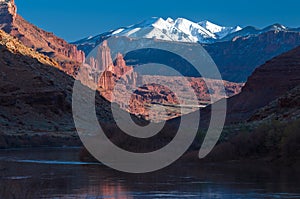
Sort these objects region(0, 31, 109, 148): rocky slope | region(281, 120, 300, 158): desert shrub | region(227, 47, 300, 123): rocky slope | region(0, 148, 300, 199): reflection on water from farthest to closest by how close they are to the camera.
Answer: region(227, 47, 300, 123): rocky slope < region(0, 31, 109, 148): rocky slope < region(281, 120, 300, 158): desert shrub < region(0, 148, 300, 199): reflection on water

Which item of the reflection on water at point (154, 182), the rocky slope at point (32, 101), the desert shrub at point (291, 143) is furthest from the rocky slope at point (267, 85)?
the reflection on water at point (154, 182)

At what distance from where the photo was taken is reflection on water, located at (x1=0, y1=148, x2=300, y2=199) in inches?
1308

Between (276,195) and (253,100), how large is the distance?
115954mm

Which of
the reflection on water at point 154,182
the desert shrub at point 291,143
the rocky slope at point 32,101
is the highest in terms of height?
the rocky slope at point 32,101

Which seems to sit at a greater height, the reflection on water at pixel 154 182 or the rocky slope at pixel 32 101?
the rocky slope at pixel 32 101

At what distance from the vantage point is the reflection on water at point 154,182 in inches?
1308

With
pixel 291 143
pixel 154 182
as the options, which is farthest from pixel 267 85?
pixel 154 182

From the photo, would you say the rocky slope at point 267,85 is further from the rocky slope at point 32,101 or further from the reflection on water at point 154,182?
the reflection on water at point 154,182

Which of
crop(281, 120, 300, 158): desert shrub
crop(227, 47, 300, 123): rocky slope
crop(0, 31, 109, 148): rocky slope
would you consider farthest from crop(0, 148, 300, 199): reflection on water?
crop(227, 47, 300, 123): rocky slope

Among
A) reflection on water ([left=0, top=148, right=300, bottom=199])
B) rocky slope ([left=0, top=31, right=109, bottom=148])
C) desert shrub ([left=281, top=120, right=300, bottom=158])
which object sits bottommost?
reflection on water ([left=0, top=148, right=300, bottom=199])

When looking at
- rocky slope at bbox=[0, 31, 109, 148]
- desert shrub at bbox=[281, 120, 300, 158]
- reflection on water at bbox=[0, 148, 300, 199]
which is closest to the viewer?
reflection on water at bbox=[0, 148, 300, 199]

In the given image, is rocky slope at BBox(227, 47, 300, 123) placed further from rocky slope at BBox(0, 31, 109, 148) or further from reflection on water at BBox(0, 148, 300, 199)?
reflection on water at BBox(0, 148, 300, 199)

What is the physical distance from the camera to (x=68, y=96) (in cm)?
15200

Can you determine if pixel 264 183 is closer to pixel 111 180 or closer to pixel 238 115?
pixel 111 180
